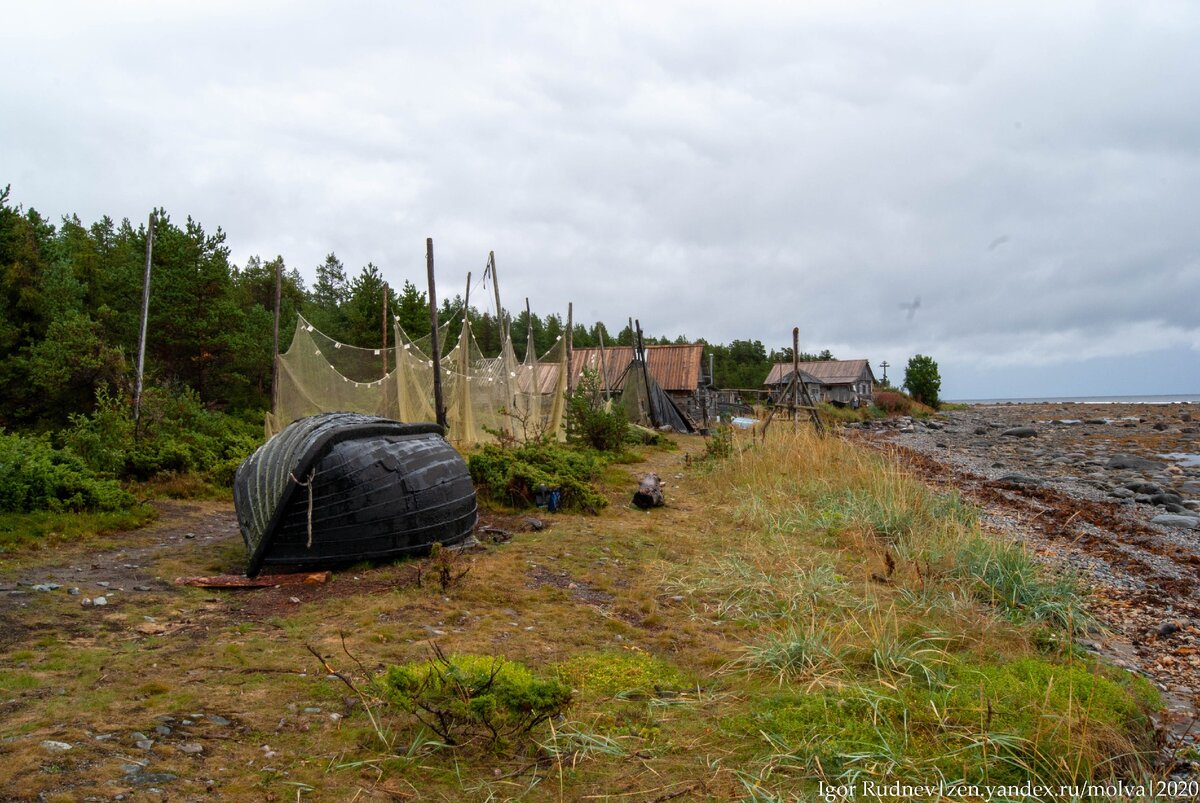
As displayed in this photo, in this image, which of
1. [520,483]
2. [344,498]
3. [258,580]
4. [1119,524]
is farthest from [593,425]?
[258,580]

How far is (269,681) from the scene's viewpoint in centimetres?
384

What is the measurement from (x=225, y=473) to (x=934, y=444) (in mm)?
26515

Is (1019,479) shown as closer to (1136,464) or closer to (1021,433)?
(1136,464)

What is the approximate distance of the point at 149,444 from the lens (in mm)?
10477

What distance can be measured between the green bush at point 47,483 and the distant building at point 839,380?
157 feet

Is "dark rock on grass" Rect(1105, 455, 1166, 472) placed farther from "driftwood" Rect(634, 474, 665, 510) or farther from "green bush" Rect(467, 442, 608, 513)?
"green bush" Rect(467, 442, 608, 513)

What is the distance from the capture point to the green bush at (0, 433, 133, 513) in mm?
7395

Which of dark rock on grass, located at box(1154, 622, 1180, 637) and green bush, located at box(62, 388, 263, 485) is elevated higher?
green bush, located at box(62, 388, 263, 485)

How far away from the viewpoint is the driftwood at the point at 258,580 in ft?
19.0

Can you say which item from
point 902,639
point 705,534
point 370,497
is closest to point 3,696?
point 370,497

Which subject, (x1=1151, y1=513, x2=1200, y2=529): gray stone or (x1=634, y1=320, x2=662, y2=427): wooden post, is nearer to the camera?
(x1=1151, y1=513, x2=1200, y2=529): gray stone

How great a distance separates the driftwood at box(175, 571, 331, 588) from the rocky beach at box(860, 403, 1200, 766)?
5.66 meters

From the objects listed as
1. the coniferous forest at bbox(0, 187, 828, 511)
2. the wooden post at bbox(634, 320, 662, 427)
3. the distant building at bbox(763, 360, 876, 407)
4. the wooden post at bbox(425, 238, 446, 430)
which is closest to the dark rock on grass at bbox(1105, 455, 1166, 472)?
the wooden post at bbox(634, 320, 662, 427)

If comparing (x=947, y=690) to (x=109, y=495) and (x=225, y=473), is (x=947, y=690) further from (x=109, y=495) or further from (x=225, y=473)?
(x=225, y=473)
